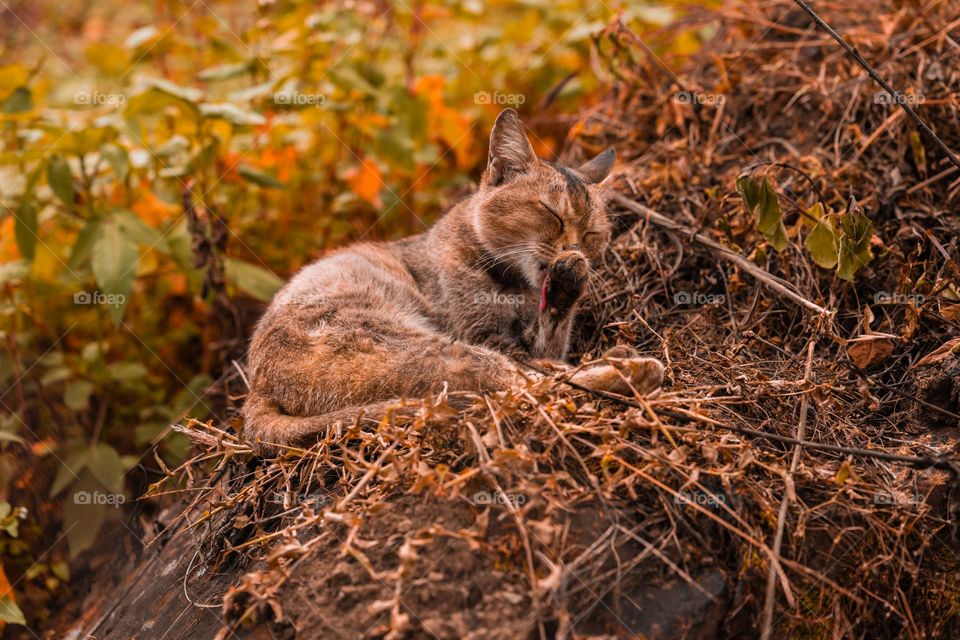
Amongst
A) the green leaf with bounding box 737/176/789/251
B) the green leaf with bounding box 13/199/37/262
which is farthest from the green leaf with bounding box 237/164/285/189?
the green leaf with bounding box 737/176/789/251

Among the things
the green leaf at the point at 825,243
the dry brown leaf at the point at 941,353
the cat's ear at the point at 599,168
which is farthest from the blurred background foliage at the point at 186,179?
the dry brown leaf at the point at 941,353

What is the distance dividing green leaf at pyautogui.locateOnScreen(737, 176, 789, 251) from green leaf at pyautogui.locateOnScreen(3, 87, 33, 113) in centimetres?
381

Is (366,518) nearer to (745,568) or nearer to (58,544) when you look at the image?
(745,568)

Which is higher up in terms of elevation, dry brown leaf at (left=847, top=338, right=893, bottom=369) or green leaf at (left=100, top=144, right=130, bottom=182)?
green leaf at (left=100, top=144, right=130, bottom=182)

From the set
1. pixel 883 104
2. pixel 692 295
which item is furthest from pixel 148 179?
pixel 883 104

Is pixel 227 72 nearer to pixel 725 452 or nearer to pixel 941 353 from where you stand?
pixel 725 452

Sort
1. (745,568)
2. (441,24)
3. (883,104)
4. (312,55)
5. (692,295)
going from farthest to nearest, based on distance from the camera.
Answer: (441,24) → (312,55) → (883,104) → (692,295) → (745,568)

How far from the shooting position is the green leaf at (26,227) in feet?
14.4

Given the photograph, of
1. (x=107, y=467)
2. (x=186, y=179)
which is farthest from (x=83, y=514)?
(x=186, y=179)

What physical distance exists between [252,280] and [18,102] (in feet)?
5.19

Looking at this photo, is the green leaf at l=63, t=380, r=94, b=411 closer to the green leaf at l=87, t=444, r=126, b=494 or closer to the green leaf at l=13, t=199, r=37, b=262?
the green leaf at l=87, t=444, r=126, b=494

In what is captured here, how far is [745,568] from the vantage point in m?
2.58

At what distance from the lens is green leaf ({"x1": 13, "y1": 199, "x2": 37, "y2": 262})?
4402 millimetres

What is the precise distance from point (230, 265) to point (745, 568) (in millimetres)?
3346
